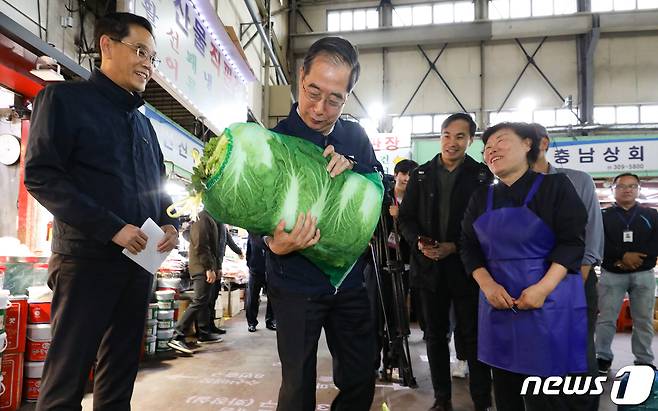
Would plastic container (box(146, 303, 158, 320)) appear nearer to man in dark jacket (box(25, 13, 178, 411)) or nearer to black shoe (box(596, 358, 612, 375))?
man in dark jacket (box(25, 13, 178, 411))

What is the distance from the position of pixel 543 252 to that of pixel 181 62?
11.6ft

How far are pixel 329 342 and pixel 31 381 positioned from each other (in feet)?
7.01

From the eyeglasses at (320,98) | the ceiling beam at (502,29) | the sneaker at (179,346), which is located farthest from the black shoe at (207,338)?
the ceiling beam at (502,29)

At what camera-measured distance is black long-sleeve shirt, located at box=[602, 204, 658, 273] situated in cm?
367

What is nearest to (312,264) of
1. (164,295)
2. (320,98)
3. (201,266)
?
(320,98)

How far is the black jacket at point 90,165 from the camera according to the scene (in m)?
1.30

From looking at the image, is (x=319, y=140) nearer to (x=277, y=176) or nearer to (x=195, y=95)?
(x=277, y=176)

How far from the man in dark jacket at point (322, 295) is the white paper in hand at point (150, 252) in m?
0.46

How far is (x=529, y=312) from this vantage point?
4.95 feet

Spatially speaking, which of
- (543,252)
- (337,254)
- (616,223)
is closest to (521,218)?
(543,252)

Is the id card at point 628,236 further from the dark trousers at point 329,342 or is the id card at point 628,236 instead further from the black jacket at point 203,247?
the black jacket at point 203,247

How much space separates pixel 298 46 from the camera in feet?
38.2

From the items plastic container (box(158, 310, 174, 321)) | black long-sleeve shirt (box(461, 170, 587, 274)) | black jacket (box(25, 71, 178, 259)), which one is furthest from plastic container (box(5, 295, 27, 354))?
black long-sleeve shirt (box(461, 170, 587, 274))

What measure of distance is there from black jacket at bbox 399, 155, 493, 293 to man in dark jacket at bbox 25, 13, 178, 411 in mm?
1391
